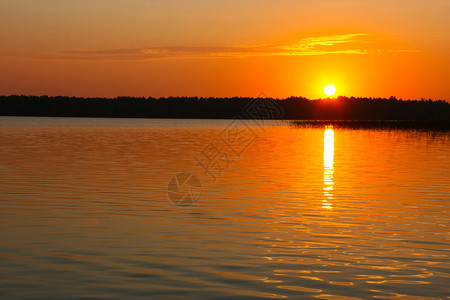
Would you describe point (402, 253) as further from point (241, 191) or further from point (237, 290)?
point (241, 191)

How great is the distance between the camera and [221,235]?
49.5 feet

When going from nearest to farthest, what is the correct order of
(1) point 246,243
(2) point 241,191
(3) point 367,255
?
(3) point 367,255 → (1) point 246,243 → (2) point 241,191

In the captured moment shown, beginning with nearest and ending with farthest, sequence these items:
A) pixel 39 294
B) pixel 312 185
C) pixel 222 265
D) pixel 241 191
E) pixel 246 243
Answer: pixel 39 294, pixel 222 265, pixel 246 243, pixel 241 191, pixel 312 185

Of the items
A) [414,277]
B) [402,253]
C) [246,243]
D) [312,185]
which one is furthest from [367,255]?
[312,185]

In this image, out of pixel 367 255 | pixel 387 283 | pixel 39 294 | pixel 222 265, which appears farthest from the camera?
pixel 367 255

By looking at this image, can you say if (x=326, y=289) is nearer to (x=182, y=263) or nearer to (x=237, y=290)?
(x=237, y=290)

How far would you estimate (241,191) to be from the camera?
78.1 feet

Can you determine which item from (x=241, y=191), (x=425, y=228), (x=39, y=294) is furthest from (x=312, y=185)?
(x=39, y=294)

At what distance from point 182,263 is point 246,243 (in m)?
2.36

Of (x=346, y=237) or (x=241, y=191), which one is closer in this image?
(x=346, y=237)

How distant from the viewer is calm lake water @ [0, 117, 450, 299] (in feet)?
35.4

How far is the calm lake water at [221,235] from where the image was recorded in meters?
10.8

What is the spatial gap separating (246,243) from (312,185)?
1248cm

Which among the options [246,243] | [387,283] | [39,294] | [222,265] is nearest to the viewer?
[39,294]
